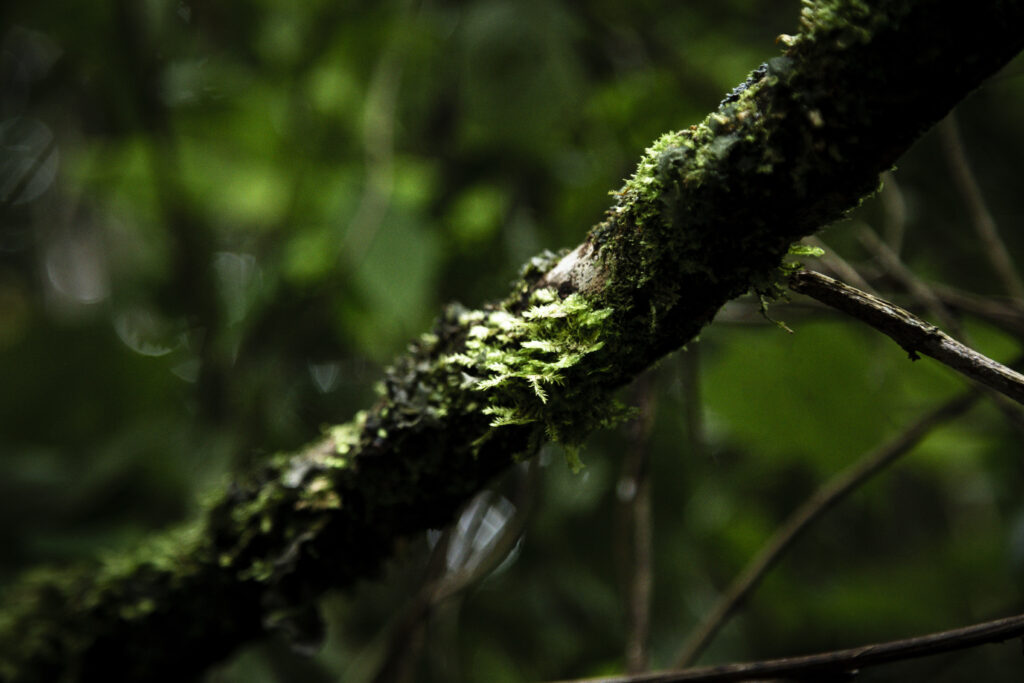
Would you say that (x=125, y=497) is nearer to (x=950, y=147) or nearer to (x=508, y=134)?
(x=508, y=134)

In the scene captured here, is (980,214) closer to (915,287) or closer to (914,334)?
A: (915,287)

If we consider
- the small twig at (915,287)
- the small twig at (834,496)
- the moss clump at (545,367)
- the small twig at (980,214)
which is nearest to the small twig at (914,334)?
the moss clump at (545,367)

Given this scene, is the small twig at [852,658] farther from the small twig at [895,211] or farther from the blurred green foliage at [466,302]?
the small twig at [895,211]

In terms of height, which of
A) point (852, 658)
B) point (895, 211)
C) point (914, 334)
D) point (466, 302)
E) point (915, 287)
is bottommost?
point (852, 658)

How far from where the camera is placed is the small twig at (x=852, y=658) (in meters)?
0.39

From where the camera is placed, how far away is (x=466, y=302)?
1.29 m

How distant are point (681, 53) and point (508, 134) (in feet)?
1.58

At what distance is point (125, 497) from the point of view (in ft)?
4.10

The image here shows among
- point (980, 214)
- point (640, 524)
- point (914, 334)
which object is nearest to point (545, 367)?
point (914, 334)

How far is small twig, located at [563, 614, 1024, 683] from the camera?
39 centimetres

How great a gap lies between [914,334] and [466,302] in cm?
97

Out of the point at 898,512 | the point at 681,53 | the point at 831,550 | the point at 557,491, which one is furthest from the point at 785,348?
the point at 898,512

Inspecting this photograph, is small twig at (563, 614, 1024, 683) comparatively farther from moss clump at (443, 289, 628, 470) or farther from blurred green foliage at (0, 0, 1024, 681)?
blurred green foliage at (0, 0, 1024, 681)

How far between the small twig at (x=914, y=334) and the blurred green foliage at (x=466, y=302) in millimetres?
603
